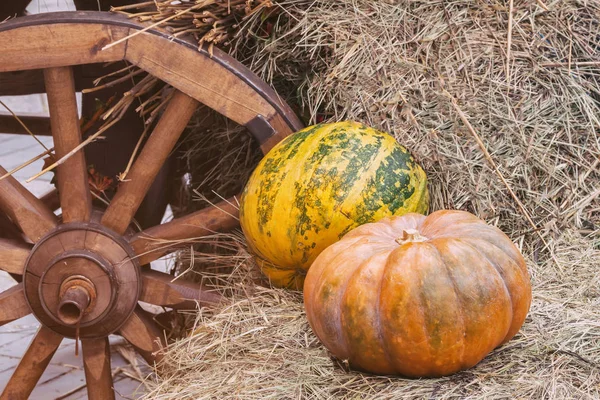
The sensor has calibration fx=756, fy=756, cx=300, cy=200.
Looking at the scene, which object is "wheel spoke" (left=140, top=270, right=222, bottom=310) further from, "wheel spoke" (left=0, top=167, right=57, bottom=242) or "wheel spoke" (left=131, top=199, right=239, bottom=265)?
"wheel spoke" (left=0, top=167, right=57, bottom=242)

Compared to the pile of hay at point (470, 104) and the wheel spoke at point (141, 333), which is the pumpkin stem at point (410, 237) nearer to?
the pile of hay at point (470, 104)

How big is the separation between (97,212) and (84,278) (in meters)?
0.26

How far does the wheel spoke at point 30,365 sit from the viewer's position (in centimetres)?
257

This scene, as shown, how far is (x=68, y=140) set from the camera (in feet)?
7.92

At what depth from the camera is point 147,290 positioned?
2.53 meters

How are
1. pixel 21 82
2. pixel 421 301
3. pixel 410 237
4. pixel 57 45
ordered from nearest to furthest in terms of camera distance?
1. pixel 421 301
2. pixel 410 237
3. pixel 57 45
4. pixel 21 82

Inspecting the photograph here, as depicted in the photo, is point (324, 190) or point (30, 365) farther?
point (30, 365)

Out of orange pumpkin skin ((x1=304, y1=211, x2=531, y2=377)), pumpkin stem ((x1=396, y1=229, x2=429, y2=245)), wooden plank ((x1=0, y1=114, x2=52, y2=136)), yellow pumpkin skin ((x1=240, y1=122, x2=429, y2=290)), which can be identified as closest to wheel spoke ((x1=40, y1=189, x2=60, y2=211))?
wooden plank ((x1=0, y1=114, x2=52, y2=136))

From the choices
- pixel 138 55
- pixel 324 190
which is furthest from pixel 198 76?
pixel 324 190

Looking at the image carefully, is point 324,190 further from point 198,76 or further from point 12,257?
point 12,257

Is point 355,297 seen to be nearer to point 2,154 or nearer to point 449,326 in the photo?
point 449,326

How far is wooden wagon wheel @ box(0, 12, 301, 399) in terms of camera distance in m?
2.32

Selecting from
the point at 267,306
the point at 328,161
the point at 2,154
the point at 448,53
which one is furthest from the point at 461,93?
the point at 2,154

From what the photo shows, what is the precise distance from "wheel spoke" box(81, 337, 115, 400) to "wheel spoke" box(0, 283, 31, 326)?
0.75 feet
